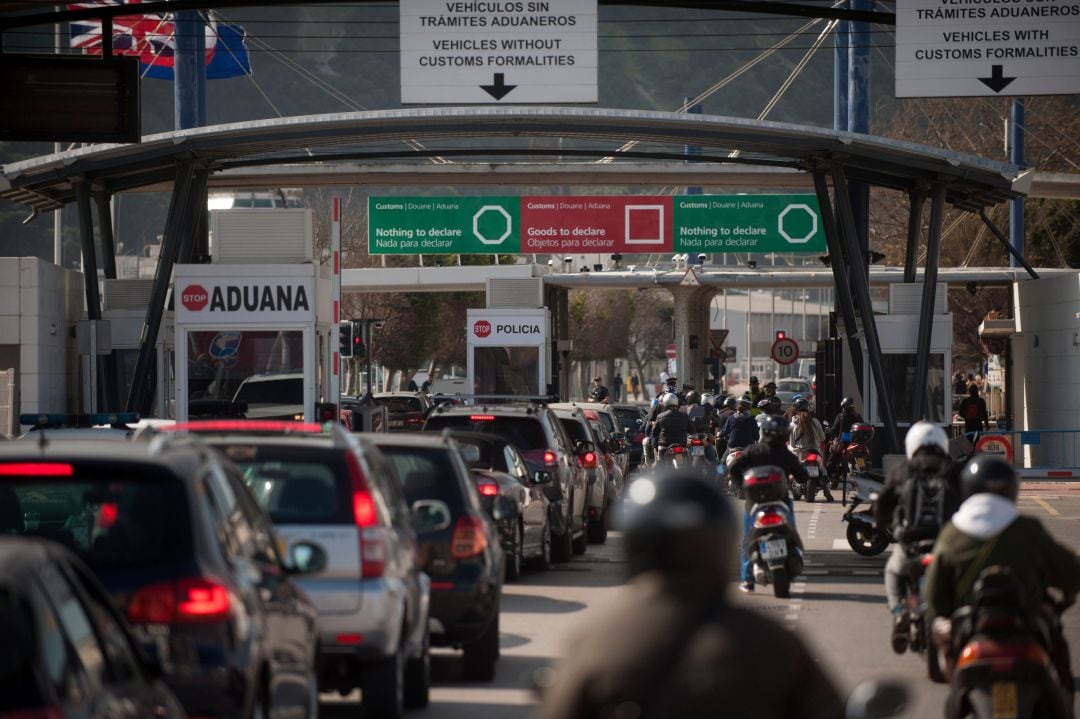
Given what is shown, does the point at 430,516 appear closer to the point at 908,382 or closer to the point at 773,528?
the point at 773,528

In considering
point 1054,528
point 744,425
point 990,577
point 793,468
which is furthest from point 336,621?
point 744,425

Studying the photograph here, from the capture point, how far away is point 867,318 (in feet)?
96.4

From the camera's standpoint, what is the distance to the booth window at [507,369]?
41375 mm

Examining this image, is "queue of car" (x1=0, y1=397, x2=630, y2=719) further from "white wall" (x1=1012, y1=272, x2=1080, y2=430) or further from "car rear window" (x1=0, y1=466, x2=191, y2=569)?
"white wall" (x1=1012, y1=272, x2=1080, y2=430)

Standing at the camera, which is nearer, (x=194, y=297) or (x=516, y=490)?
(x=516, y=490)

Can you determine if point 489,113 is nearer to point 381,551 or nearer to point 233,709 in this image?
point 381,551

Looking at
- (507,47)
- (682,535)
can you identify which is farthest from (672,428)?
(682,535)

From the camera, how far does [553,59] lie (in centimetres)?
2000

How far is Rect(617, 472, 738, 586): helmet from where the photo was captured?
3.98m

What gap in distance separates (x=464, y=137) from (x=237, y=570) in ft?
67.0

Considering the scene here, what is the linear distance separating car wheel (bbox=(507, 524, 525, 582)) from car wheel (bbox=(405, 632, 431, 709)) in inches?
244

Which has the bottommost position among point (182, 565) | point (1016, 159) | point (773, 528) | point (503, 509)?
point (773, 528)

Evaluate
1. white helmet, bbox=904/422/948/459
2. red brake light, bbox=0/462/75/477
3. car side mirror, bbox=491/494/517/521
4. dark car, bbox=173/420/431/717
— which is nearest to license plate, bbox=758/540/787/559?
car side mirror, bbox=491/494/517/521

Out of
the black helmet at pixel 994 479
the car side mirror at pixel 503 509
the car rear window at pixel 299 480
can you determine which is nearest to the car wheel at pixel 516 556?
the car side mirror at pixel 503 509
